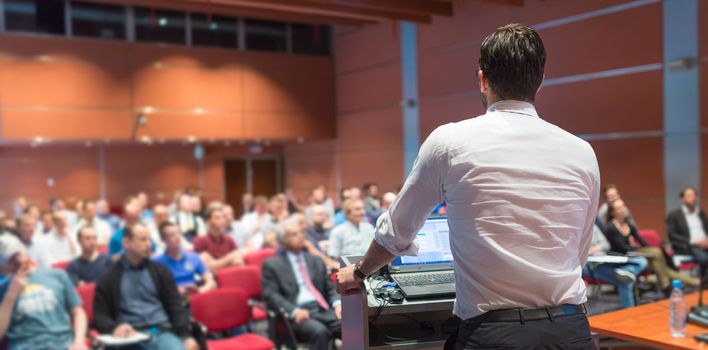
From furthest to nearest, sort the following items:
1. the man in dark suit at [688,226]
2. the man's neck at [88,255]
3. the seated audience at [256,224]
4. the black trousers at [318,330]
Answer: the seated audience at [256,224], the man in dark suit at [688,226], the man's neck at [88,255], the black trousers at [318,330]

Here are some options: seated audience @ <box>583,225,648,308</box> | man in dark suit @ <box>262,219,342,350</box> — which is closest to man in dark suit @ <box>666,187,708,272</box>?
seated audience @ <box>583,225,648,308</box>

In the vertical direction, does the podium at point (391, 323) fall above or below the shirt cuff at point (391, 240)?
below

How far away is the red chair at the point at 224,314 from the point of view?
Answer: 14.0 feet

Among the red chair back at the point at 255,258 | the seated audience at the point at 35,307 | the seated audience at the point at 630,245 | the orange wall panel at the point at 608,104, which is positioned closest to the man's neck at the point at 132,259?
the seated audience at the point at 35,307

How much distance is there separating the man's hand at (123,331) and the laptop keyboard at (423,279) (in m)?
2.33

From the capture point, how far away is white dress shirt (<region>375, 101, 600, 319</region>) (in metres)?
1.40

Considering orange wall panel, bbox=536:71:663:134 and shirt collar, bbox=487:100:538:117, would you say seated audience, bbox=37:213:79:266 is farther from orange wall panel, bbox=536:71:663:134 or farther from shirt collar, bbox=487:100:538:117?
shirt collar, bbox=487:100:538:117

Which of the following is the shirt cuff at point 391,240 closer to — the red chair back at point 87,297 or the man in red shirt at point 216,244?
the red chair back at point 87,297

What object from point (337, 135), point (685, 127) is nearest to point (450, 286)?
point (685, 127)

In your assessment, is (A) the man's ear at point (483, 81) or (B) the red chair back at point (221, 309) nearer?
(A) the man's ear at point (483, 81)

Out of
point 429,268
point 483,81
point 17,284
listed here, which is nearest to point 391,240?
point 483,81

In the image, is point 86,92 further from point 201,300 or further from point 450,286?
point 450,286

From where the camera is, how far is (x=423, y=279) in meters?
2.34

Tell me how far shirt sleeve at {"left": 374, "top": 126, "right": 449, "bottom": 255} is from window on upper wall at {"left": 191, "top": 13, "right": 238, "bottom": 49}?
34.9ft
